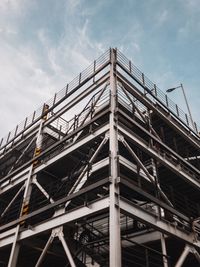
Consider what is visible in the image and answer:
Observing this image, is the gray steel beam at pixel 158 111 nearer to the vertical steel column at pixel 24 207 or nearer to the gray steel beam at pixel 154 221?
the vertical steel column at pixel 24 207

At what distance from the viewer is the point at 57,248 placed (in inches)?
451

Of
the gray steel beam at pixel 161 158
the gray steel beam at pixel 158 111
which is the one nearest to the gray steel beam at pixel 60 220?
the gray steel beam at pixel 161 158

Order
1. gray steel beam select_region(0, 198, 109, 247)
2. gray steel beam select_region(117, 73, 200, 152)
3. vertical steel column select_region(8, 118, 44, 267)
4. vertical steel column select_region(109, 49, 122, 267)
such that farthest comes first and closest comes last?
gray steel beam select_region(117, 73, 200, 152) < vertical steel column select_region(8, 118, 44, 267) < gray steel beam select_region(0, 198, 109, 247) < vertical steel column select_region(109, 49, 122, 267)

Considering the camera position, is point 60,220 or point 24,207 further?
point 24,207

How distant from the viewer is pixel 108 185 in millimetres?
8375

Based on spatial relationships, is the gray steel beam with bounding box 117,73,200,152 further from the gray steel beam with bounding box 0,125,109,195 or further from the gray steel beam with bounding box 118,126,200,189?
the gray steel beam with bounding box 0,125,109,195

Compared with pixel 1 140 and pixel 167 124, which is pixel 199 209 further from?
pixel 1 140

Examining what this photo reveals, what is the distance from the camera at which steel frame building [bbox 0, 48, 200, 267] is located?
9016 millimetres

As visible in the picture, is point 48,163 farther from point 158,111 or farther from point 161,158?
point 158,111

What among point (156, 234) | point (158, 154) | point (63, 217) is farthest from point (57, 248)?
point (158, 154)

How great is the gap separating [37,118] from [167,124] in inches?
300

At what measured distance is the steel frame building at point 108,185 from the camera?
29.6 ft

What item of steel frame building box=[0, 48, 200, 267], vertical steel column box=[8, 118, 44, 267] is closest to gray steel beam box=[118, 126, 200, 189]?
steel frame building box=[0, 48, 200, 267]

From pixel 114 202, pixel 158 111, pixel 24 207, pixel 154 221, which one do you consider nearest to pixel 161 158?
pixel 158 111
